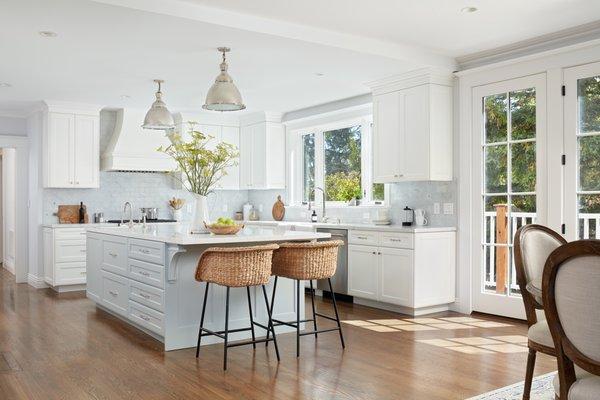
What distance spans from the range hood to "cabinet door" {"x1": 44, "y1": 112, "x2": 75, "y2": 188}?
514 millimetres

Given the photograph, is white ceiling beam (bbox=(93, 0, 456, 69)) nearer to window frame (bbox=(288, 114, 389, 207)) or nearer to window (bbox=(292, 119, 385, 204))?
window frame (bbox=(288, 114, 389, 207))

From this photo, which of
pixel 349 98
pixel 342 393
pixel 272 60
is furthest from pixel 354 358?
pixel 349 98

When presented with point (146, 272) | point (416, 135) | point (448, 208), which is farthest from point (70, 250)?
point (448, 208)

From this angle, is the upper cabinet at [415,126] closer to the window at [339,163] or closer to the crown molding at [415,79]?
the crown molding at [415,79]

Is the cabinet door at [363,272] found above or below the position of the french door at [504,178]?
below

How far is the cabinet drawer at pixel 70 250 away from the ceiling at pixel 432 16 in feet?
14.0

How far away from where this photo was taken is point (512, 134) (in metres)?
5.17

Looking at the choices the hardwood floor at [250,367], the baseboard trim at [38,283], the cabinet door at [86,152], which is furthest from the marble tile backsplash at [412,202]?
the baseboard trim at [38,283]

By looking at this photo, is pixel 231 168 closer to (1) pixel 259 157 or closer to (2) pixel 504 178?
(1) pixel 259 157

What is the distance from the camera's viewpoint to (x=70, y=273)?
23.2 feet

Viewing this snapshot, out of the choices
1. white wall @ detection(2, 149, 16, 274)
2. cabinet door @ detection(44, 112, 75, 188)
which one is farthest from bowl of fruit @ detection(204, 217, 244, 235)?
white wall @ detection(2, 149, 16, 274)

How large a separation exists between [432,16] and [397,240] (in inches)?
83.8

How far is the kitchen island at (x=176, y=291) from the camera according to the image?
415cm

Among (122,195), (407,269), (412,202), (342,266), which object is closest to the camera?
(407,269)
